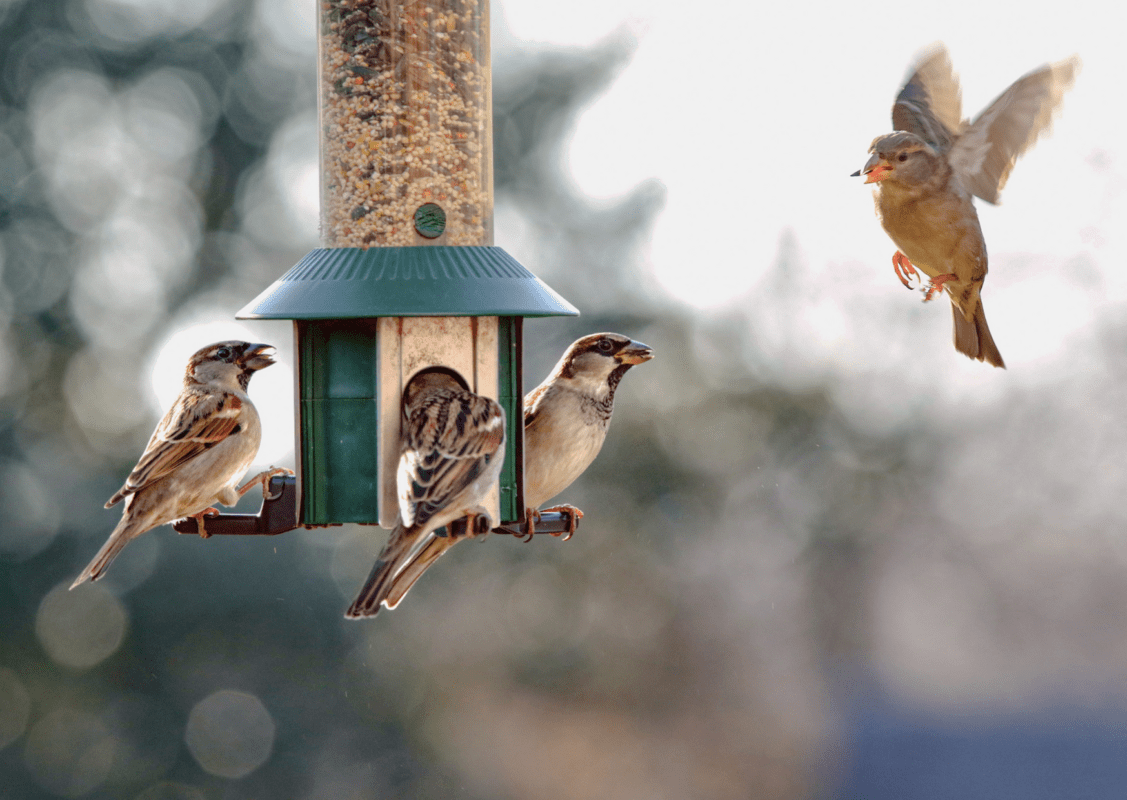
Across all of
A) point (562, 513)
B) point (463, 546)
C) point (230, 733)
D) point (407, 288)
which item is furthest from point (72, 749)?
point (407, 288)

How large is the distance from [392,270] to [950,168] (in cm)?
234

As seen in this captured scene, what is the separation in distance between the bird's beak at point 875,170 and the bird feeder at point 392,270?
4.88 feet

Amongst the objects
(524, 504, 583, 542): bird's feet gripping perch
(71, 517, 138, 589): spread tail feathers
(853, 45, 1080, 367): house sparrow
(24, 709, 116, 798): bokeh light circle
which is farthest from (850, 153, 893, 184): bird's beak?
(24, 709, 116, 798): bokeh light circle

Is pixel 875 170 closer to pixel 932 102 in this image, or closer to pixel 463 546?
pixel 932 102

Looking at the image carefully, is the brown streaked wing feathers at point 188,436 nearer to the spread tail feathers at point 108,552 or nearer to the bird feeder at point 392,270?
the spread tail feathers at point 108,552

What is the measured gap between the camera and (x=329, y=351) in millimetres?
4809

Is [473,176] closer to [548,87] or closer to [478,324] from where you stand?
[478,324]

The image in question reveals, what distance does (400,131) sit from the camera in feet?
16.3

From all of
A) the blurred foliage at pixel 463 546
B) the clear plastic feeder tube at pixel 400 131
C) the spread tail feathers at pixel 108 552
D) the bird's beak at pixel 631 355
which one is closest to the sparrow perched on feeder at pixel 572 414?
the bird's beak at pixel 631 355

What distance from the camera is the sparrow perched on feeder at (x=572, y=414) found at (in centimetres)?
535

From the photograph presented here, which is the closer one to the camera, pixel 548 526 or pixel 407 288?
pixel 407 288

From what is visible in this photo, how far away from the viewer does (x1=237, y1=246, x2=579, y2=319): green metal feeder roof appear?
Answer: 14.9ft

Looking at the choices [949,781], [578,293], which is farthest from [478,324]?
[949,781]

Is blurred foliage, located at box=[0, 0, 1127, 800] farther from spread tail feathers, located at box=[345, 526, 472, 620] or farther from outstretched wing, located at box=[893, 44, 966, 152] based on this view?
spread tail feathers, located at box=[345, 526, 472, 620]
